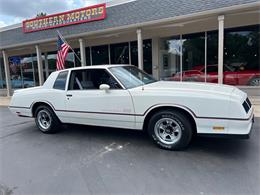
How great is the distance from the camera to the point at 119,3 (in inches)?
377

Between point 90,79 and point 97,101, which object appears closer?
point 97,101

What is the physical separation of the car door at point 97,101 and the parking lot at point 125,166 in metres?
0.53

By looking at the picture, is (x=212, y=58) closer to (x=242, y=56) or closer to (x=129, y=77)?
(x=242, y=56)

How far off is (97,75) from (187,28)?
7099mm

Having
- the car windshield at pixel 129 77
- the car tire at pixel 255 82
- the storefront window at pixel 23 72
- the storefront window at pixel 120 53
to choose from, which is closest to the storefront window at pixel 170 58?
the storefront window at pixel 120 53

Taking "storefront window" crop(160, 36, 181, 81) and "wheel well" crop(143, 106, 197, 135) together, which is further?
"storefront window" crop(160, 36, 181, 81)

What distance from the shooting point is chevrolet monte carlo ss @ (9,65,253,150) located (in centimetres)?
327

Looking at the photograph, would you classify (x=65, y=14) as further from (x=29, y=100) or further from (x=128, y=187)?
(x=128, y=187)

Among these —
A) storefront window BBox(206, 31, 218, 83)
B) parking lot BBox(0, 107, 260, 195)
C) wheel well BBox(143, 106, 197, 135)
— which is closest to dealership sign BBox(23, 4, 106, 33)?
storefront window BBox(206, 31, 218, 83)

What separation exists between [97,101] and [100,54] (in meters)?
9.68

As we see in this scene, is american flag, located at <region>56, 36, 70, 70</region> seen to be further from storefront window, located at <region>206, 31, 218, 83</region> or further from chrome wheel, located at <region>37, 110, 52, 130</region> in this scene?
storefront window, located at <region>206, 31, 218, 83</region>

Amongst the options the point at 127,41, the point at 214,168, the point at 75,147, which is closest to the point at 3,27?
the point at 127,41

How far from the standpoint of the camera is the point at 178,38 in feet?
35.1

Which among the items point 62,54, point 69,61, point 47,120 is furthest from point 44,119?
point 69,61
